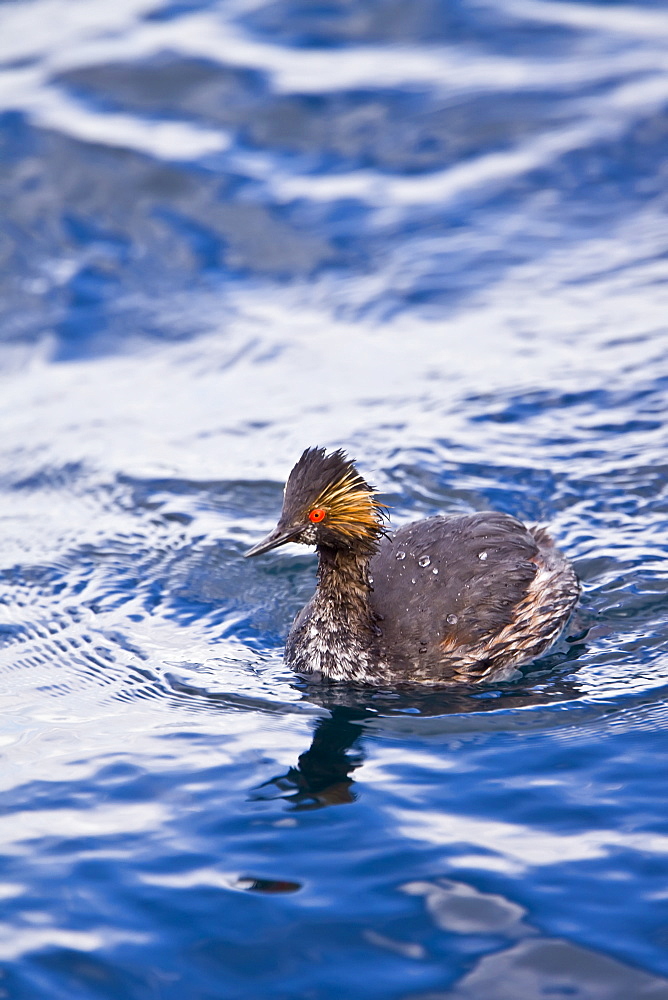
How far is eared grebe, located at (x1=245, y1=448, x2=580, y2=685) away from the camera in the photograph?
326 inches

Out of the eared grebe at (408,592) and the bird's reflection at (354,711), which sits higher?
the eared grebe at (408,592)

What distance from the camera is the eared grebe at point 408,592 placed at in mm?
8273

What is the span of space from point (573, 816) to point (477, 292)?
907 cm

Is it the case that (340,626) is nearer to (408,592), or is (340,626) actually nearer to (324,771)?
(408,592)

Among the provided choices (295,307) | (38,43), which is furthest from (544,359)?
(38,43)

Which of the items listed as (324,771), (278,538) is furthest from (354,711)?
(278,538)

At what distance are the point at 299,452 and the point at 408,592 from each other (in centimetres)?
332

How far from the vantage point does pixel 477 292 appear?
1481cm

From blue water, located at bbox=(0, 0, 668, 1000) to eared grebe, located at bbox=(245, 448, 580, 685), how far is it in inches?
9.2

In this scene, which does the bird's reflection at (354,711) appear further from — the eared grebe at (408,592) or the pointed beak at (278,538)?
the pointed beak at (278,538)

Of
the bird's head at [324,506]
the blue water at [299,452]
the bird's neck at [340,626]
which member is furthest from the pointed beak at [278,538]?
the blue water at [299,452]

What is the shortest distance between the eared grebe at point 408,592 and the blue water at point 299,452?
0.23m

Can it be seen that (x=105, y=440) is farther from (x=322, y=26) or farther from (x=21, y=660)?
(x=322, y=26)

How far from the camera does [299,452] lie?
1165 cm
